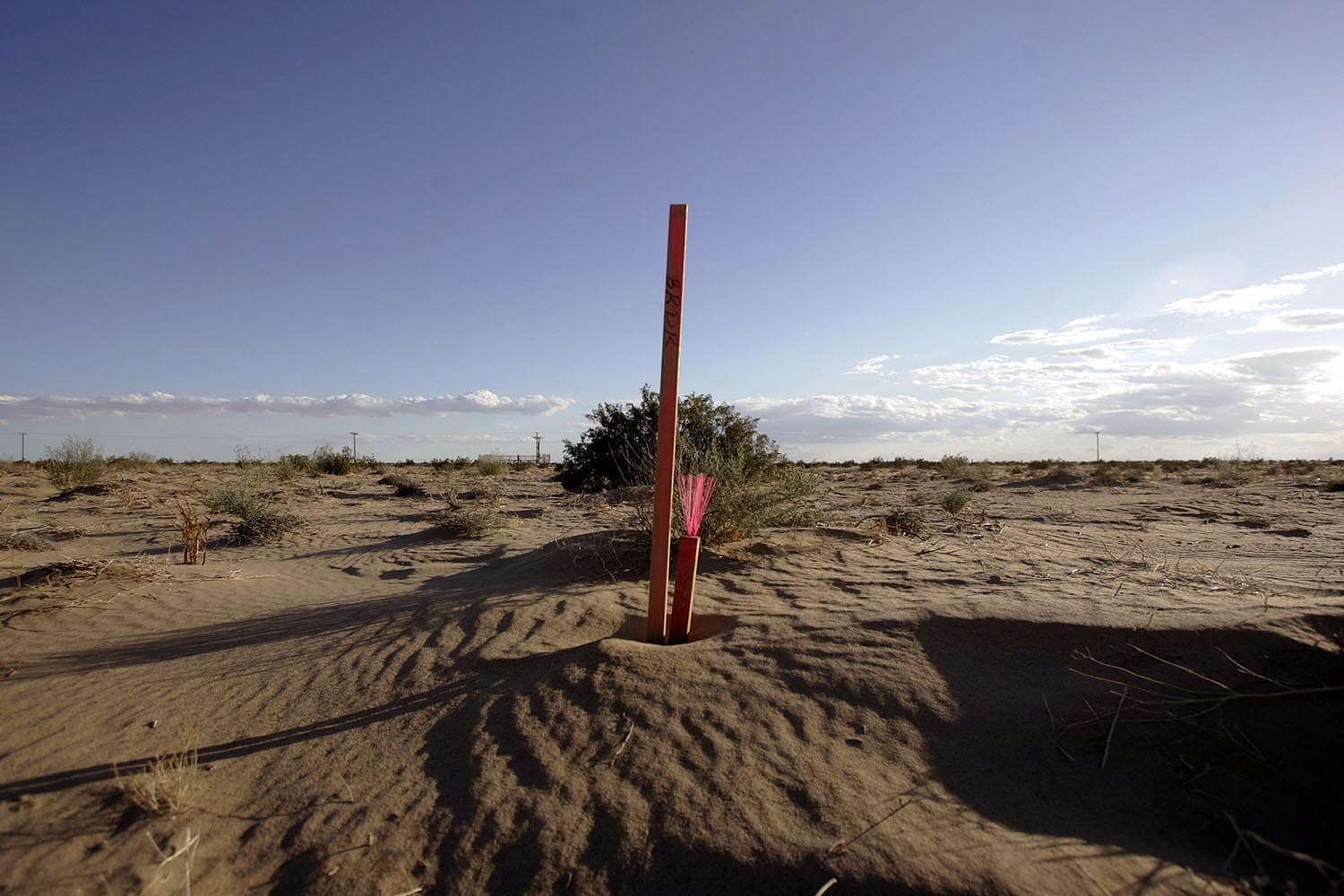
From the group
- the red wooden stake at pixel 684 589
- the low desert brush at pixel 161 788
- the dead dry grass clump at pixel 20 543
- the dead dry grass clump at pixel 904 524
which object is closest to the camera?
the low desert brush at pixel 161 788

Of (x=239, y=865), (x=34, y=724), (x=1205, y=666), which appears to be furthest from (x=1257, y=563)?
(x=34, y=724)

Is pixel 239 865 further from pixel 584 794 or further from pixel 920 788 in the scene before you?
pixel 920 788

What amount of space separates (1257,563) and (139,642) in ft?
35.0

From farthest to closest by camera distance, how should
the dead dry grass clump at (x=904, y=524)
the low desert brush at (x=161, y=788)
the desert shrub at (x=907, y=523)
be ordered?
the desert shrub at (x=907, y=523), the dead dry grass clump at (x=904, y=524), the low desert brush at (x=161, y=788)

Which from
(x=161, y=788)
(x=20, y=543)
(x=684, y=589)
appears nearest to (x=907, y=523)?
(x=684, y=589)

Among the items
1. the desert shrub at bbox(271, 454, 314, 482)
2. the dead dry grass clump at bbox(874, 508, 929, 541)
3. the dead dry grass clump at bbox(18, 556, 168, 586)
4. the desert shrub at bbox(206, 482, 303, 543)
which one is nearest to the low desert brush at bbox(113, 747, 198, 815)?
the dead dry grass clump at bbox(18, 556, 168, 586)

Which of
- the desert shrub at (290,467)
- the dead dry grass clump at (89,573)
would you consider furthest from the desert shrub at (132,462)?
→ the dead dry grass clump at (89,573)

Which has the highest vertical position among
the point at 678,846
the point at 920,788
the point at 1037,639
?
the point at 1037,639

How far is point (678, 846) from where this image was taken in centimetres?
303

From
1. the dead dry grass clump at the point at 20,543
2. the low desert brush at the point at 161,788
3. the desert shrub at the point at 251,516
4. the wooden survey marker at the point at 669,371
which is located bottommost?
the low desert brush at the point at 161,788

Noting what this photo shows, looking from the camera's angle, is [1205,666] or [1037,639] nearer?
[1205,666]

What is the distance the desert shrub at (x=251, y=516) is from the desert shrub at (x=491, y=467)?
45.4 ft

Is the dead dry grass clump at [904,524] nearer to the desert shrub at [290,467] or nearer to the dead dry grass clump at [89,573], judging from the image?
the dead dry grass clump at [89,573]

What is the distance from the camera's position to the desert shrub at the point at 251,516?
1170 cm
